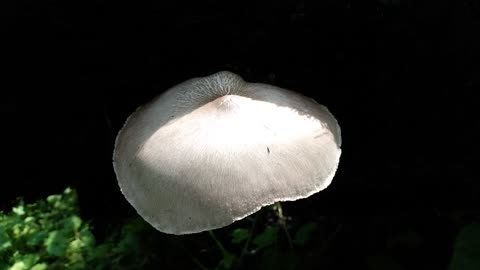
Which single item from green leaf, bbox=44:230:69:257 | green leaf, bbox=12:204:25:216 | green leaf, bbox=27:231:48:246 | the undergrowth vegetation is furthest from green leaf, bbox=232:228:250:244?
green leaf, bbox=12:204:25:216

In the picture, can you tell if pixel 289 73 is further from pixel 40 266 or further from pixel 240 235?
pixel 40 266

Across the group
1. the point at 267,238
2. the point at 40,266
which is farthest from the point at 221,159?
the point at 40,266

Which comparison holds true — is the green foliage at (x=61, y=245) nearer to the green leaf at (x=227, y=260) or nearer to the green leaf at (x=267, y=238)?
the green leaf at (x=227, y=260)

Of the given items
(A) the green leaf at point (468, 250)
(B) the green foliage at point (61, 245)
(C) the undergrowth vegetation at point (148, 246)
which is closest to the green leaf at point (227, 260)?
(C) the undergrowth vegetation at point (148, 246)

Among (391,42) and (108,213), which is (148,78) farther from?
(108,213)

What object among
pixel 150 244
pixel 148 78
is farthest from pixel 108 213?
pixel 148 78
